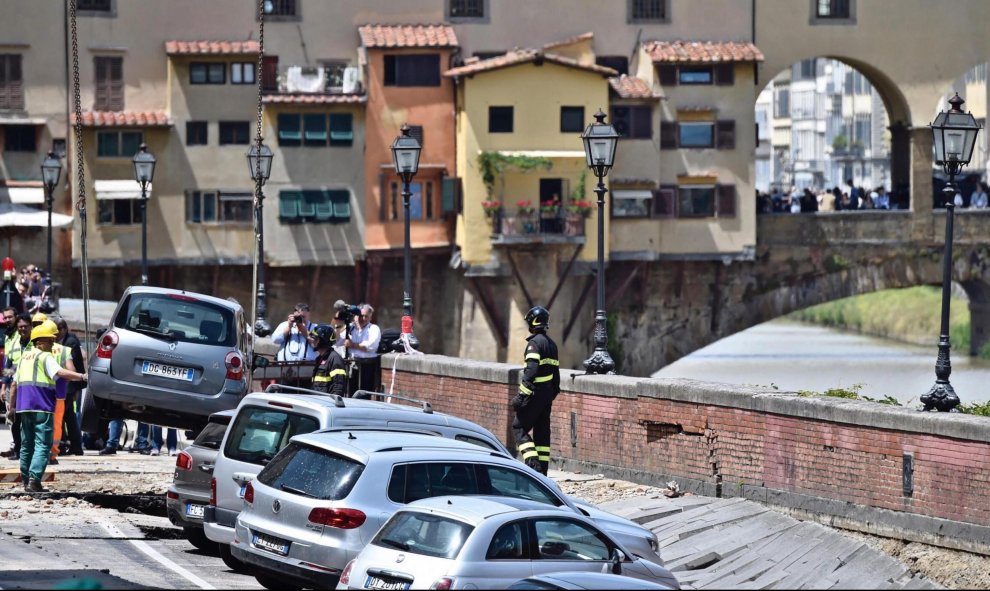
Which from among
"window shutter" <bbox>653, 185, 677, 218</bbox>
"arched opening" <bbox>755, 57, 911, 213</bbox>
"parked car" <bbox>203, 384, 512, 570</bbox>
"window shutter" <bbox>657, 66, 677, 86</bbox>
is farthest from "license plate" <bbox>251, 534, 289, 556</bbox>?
"arched opening" <bbox>755, 57, 911, 213</bbox>

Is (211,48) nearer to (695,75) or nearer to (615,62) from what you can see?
(615,62)

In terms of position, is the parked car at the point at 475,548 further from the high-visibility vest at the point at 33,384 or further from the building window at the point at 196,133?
the building window at the point at 196,133

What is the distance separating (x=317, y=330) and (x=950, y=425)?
24.5ft

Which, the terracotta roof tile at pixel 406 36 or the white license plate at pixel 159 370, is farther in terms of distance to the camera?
the terracotta roof tile at pixel 406 36

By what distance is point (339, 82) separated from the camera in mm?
59625

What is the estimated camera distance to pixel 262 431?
16.4 m

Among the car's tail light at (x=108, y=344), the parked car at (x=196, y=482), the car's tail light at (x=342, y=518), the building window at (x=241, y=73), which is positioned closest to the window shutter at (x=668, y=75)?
the building window at (x=241, y=73)

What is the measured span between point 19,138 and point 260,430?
144 ft

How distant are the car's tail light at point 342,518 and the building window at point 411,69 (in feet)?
152

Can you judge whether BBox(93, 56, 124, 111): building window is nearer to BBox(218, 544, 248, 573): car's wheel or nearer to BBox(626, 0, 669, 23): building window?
BBox(626, 0, 669, 23): building window

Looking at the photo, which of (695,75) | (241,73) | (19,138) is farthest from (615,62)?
(19,138)

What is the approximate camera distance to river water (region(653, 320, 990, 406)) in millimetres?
65188

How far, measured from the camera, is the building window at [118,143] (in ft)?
191

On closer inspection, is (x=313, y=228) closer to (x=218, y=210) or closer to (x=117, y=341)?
(x=218, y=210)
